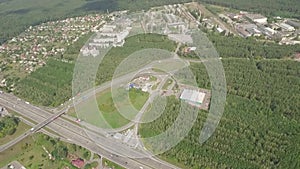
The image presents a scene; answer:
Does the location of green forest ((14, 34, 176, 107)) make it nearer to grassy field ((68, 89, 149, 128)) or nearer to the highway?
the highway

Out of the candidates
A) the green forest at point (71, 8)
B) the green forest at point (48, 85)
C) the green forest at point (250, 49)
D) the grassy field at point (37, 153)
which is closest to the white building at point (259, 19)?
the green forest at point (71, 8)

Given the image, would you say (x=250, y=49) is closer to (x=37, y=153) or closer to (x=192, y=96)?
(x=192, y=96)

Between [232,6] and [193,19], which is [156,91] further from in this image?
[232,6]

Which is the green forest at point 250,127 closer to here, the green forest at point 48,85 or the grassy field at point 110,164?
the grassy field at point 110,164

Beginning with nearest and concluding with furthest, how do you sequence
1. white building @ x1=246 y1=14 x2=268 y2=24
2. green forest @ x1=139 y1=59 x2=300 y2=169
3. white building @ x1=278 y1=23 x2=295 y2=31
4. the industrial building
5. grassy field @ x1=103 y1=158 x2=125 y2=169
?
green forest @ x1=139 y1=59 x2=300 y2=169 → grassy field @ x1=103 y1=158 x2=125 y2=169 → the industrial building → white building @ x1=278 y1=23 x2=295 y2=31 → white building @ x1=246 y1=14 x2=268 y2=24

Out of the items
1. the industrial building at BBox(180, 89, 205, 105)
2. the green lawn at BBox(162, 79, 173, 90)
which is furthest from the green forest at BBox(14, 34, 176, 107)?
the industrial building at BBox(180, 89, 205, 105)

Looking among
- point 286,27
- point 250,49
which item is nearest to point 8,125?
point 250,49
